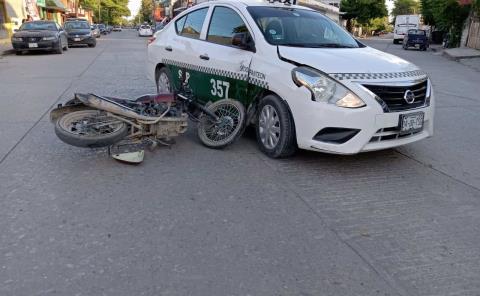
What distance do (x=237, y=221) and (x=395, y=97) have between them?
7.42 feet

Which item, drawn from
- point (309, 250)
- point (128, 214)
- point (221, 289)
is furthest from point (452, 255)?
point (128, 214)

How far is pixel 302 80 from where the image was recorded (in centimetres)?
482

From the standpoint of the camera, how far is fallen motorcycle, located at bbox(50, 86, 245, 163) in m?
4.98

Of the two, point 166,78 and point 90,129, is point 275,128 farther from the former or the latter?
point 166,78

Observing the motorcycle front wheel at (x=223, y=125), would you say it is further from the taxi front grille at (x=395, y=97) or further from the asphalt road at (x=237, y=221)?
the taxi front grille at (x=395, y=97)

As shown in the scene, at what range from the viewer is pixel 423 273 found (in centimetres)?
309

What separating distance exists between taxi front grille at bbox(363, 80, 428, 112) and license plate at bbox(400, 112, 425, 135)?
90 mm

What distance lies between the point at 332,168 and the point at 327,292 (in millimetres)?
2395

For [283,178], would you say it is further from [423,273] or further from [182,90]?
[182,90]

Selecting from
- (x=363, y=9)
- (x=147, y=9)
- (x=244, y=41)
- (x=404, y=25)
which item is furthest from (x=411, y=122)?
(x=147, y=9)

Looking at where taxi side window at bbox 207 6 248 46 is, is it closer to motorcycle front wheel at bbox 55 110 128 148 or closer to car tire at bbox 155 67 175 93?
car tire at bbox 155 67 175 93

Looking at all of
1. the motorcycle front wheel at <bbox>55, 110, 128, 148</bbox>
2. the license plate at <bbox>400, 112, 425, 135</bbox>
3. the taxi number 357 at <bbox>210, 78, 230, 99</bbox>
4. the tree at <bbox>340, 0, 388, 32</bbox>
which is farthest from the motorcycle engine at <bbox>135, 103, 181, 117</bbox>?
the tree at <bbox>340, 0, 388, 32</bbox>

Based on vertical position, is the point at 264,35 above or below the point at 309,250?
above

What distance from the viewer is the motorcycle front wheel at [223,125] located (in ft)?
18.2
